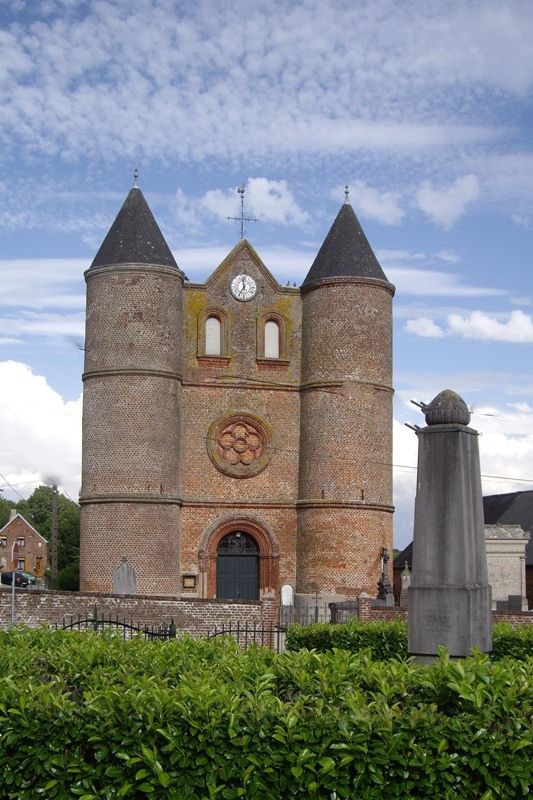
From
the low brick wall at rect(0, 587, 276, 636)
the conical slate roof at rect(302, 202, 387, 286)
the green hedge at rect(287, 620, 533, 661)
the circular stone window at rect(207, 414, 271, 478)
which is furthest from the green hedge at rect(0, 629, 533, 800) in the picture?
the conical slate roof at rect(302, 202, 387, 286)

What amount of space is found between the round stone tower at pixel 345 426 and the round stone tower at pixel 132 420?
4.23 metres

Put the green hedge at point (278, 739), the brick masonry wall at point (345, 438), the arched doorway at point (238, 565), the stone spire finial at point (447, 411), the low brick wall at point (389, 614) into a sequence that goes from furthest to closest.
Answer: the arched doorway at point (238, 565), the brick masonry wall at point (345, 438), the low brick wall at point (389, 614), the stone spire finial at point (447, 411), the green hedge at point (278, 739)

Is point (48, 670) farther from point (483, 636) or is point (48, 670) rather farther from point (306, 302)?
point (306, 302)

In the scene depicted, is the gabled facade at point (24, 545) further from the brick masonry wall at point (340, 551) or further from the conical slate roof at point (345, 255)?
the conical slate roof at point (345, 255)

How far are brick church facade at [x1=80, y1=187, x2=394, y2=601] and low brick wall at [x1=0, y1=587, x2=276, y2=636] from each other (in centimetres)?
944

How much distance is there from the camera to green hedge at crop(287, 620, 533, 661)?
17234 millimetres

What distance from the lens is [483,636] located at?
1102 centimetres

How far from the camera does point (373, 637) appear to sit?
18.2 m

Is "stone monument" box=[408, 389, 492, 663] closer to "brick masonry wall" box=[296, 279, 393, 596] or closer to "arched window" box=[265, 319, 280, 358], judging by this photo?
"brick masonry wall" box=[296, 279, 393, 596]

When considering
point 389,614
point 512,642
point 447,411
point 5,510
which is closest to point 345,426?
point 389,614

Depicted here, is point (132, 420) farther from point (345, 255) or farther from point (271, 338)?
point (345, 255)

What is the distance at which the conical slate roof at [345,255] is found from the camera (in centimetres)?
3562

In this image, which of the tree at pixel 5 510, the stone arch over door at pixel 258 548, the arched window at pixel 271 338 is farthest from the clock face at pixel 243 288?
the tree at pixel 5 510

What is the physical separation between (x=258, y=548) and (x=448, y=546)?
24909mm
